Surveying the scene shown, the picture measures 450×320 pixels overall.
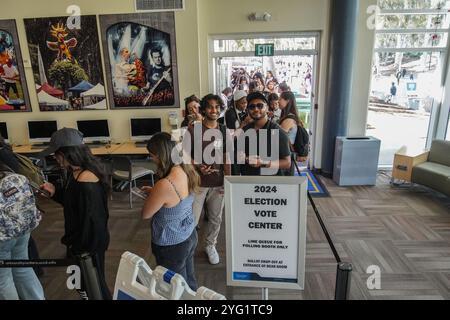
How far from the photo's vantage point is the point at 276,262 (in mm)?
1489

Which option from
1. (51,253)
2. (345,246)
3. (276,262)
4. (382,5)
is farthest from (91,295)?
(382,5)

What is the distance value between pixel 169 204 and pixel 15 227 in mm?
988

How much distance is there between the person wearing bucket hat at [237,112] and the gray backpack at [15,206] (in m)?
2.58

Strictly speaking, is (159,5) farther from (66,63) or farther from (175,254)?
(175,254)

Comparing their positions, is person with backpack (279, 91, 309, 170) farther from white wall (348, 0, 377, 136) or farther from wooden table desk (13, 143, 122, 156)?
wooden table desk (13, 143, 122, 156)

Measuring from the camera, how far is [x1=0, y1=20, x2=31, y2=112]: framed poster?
5164mm

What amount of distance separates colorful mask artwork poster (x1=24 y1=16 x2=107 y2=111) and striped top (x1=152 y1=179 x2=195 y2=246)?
163 inches

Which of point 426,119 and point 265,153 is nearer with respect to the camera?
point 265,153

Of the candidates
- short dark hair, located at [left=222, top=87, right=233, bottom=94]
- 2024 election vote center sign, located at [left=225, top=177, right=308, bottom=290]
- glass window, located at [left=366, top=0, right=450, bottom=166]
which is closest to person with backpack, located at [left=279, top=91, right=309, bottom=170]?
2024 election vote center sign, located at [left=225, top=177, right=308, bottom=290]

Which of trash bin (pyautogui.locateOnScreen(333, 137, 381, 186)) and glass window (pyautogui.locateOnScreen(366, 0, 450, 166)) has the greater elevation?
glass window (pyautogui.locateOnScreen(366, 0, 450, 166))
